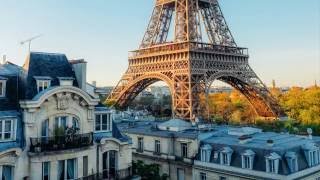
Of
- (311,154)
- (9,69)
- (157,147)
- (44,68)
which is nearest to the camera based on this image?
(44,68)

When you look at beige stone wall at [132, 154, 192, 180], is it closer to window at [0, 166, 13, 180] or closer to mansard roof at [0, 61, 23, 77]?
mansard roof at [0, 61, 23, 77]

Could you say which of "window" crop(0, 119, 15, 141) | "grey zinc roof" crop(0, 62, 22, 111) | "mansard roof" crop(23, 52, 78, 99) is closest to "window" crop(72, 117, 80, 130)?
"mansard roof" crop(23, 52, 78, 99)

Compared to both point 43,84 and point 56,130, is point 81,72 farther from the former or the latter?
point 56,130

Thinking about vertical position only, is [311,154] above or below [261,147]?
below

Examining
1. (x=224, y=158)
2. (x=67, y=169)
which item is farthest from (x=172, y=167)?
(x=67, y=169)

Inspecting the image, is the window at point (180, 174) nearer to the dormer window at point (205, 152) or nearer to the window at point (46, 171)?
the dormer window at point (205, 152)

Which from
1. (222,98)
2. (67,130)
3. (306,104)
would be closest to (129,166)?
(67,130)
